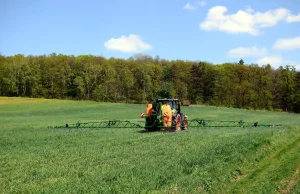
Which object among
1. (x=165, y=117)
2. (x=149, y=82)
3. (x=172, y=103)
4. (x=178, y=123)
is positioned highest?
(x=149, y=82)

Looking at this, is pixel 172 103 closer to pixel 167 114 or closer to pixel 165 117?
pixel 167 114

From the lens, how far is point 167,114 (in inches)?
1022

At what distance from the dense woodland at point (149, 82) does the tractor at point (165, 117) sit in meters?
65.2

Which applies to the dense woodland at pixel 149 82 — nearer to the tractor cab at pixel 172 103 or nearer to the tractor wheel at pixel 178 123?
the tractor cab at pixel 172 103

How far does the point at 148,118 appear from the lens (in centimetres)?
2728

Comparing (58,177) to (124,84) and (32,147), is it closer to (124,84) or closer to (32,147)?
(32,147)

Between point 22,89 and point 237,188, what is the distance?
304ft

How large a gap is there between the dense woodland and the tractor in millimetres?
65202

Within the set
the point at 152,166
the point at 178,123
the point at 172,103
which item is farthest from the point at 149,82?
the point at 152,166

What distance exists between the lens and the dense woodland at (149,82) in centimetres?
9175

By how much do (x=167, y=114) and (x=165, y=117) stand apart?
0.27 meters

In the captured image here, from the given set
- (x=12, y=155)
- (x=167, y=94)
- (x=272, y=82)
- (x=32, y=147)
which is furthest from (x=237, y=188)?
(x=272, y=82)

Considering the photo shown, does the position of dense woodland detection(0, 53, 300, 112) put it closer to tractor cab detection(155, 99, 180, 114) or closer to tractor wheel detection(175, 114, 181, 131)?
tractor cab detection(155, 99, 180, 114)

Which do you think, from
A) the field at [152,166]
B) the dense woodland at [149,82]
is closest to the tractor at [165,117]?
the field at [152,166]
